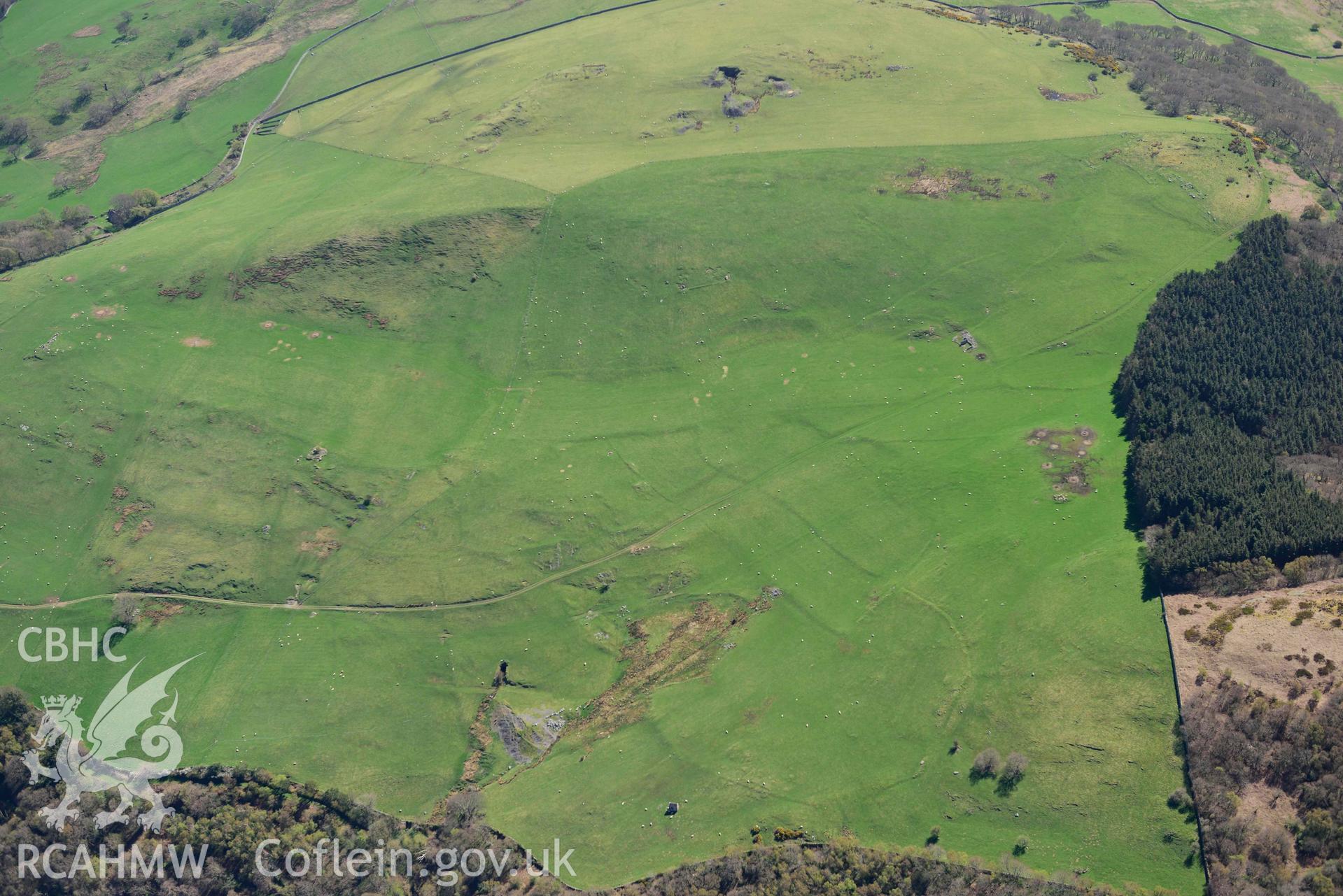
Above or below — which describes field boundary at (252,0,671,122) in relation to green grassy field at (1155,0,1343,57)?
above

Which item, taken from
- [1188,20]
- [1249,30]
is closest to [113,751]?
[1188,20]

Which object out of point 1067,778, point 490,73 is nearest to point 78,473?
point 490,73

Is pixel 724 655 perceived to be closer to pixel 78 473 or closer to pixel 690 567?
pixel 690 567

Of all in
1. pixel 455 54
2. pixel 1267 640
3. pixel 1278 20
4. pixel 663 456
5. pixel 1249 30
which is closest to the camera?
pixel 1267 640

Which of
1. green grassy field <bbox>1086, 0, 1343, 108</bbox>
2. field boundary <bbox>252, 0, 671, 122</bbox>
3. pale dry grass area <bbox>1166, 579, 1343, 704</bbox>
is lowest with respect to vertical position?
pale dry grass area <bbox>1166, 579, 1343, 704</bbox>

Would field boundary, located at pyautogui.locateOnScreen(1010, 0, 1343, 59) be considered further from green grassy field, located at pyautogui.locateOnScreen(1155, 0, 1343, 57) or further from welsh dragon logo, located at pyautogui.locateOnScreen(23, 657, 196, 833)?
welsh dragon logo, located at pyautogui.locateOnScreen(23, 657, 196, 833)

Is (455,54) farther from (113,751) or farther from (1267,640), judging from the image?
(1267,640)

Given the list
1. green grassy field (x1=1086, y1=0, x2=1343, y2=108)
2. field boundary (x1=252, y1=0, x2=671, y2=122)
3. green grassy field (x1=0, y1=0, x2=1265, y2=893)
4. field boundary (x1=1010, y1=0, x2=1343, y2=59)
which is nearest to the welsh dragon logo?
green grassy field (x1=0, y1=0, x2=1265, y2=893)
